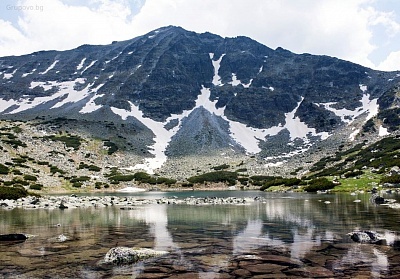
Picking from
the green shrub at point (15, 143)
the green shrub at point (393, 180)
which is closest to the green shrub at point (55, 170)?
the green shrub at point (15, 143)

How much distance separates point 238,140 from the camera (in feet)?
494

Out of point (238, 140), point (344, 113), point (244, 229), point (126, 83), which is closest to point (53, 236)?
point (244, 229)

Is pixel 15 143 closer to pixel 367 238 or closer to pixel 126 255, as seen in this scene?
pixel 126 255

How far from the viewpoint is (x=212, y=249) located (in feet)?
47.1

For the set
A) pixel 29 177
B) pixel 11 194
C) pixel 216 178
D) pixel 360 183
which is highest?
pixel 29 177

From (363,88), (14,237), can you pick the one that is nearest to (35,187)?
(14,237)

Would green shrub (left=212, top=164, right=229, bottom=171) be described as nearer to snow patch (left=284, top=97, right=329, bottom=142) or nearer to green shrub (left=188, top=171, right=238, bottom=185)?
green shrub (left=188, top=171, right=238, bottom=185)

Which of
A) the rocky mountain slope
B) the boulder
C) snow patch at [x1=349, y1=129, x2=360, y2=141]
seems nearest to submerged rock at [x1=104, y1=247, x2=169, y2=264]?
the boulder

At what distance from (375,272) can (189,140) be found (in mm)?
132381

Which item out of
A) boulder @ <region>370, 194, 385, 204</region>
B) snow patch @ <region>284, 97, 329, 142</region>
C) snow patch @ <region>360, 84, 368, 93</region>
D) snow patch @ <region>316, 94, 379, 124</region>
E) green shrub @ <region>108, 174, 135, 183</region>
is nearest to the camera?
boulder @ <region>370, 194, 385, 204</region>

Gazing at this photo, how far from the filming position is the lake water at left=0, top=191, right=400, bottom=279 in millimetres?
10852

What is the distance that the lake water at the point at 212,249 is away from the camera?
10.9m

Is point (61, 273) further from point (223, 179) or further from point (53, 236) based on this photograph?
point (223, 179)

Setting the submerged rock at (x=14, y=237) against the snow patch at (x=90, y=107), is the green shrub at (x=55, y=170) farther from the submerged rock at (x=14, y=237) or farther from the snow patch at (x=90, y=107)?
the snow patch at (x=90, y=107)
